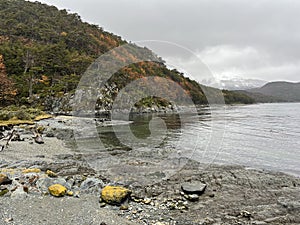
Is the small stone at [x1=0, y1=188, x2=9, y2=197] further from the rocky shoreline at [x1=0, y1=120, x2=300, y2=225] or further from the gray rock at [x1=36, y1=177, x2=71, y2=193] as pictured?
the gray rock at [x1=36, y1=177, x2=71, y2=193]

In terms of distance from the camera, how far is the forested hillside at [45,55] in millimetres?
49831

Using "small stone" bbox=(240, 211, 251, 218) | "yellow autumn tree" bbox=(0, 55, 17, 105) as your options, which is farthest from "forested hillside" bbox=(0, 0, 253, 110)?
"small stone" bbox=(240, 211, 251, 218)

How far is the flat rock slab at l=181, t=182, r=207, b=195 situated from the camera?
10242 millimetres

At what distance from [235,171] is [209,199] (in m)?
4.58

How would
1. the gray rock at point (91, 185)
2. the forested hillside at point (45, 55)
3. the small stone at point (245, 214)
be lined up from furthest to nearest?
1. the forested hillside at point (45, 55)
2. the gray rock at point (91, 185)
3. the small stone at point (245, 214)

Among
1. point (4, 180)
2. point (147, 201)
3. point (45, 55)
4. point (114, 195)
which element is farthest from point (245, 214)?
point (45, 55)

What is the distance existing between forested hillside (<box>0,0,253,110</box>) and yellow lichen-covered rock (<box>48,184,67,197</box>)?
3805 cm

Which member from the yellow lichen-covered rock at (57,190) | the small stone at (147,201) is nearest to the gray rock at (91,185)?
the yellow lichen-covered rock at (57,190)

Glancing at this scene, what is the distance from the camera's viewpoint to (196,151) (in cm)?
1931

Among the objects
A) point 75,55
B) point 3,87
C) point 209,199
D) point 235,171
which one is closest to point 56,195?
point 209,199

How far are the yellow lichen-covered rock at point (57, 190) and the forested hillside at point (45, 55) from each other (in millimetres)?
38050

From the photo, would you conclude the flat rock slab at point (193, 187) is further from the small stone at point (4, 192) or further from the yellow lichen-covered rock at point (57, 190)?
the small stone at point (4, 192)

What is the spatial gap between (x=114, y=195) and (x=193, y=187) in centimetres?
372

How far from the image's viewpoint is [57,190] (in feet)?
29.5
